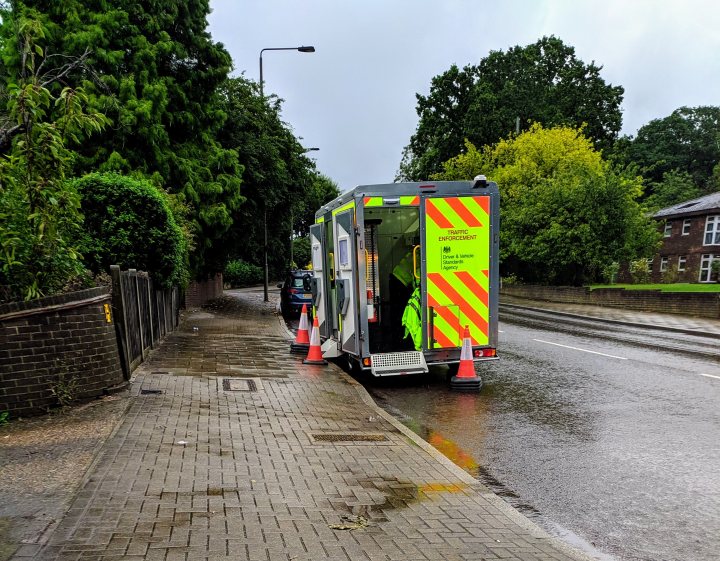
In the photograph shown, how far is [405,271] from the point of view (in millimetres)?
11023

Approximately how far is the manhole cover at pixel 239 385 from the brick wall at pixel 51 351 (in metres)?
1.75

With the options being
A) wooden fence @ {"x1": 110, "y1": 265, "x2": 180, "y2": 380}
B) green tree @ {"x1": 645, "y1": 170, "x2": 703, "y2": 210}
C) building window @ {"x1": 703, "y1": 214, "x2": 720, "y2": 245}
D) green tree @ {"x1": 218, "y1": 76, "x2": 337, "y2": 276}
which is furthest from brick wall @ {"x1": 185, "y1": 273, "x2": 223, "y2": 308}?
green tree @ {"x1": 645, "y1": 170, "x2": 703, "y2": 210}

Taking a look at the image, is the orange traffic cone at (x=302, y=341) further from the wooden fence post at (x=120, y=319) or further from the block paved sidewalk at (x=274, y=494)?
the wooden fence post at (x=120, y=319)

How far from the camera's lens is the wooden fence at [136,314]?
7.84 metres

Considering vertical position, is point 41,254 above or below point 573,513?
above

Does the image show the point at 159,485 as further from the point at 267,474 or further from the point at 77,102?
the point at 77,102

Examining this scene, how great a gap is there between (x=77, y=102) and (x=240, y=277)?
165 ft

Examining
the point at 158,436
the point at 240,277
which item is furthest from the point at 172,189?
the point at 240,277

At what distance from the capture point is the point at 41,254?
659 cm

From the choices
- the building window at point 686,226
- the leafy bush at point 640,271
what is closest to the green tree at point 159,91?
the leafy bush at point 640,271

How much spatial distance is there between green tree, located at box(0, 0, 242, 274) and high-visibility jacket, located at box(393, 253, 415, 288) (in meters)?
8.00

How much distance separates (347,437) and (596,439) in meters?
2.74

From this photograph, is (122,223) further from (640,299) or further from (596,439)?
(640,299)

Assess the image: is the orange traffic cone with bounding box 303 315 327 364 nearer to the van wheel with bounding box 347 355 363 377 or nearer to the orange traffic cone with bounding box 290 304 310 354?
the van wheel with bounding box 347 355 363 377
